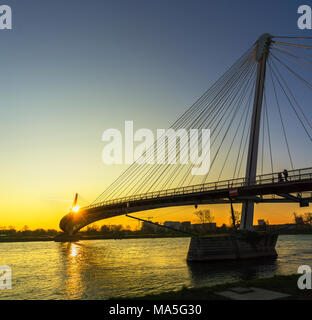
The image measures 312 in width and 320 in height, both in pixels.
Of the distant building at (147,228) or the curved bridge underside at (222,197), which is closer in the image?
the curved bridge underside at (222,197)

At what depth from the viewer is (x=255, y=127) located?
124 ft

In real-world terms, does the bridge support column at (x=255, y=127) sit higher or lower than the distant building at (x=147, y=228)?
higher

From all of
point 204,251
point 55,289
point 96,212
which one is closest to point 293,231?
point 96,212

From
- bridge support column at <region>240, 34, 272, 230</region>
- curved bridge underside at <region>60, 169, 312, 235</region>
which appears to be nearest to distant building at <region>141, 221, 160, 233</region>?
curved bridge underside at <region>60, 169, 312, 235</region>

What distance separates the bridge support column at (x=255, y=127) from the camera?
121 ft

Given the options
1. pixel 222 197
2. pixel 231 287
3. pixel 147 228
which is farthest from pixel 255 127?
pixel 147 228

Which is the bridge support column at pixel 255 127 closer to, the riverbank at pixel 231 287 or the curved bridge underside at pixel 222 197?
the curved bridge underside at pixel 222 197

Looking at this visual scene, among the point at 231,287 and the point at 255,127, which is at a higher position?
the point at 255,127

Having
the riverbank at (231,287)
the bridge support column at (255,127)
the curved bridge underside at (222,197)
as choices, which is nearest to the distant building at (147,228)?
the curved bridge underside at (222,197)

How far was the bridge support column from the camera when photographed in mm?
37000

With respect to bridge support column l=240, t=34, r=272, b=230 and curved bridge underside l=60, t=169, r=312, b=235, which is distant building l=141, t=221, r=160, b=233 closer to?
curved bridge underside l=60, t=169, r=312, b=235

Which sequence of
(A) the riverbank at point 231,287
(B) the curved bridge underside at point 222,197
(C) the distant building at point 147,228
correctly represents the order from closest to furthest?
Result: (A) the riverbank at point 231,287
(B) the curved bridge underside at point 222,197
(C) the distant building at point 147,228

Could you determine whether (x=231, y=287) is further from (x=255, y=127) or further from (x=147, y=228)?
(x=147, y=228)
